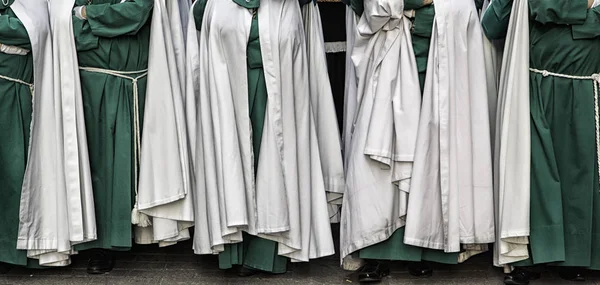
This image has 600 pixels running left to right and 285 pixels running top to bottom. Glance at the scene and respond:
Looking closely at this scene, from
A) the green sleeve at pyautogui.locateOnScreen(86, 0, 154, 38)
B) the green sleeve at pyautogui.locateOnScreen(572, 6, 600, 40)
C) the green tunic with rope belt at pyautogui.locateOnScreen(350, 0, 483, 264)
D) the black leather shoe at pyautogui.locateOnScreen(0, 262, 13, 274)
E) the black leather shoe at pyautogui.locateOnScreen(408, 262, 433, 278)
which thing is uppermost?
the green sleeve at pyautogui.locateOnScreen(86, 0, 154, 38)

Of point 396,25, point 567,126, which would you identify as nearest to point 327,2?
point 396,25

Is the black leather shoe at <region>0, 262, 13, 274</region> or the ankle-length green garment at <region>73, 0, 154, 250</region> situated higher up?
the ankle-length green garment at <region>73, 0, 154, 250</region>

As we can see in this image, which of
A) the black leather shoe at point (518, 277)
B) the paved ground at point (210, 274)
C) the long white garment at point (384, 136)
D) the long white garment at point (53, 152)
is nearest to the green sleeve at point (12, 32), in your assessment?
the long white garment at point (53, 152)

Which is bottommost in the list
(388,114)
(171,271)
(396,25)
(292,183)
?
(171,271)

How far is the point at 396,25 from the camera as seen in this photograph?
5.70m

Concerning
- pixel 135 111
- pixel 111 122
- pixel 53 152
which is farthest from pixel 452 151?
pixel 53 152

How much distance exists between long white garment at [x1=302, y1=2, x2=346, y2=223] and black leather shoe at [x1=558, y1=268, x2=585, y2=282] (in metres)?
1.37

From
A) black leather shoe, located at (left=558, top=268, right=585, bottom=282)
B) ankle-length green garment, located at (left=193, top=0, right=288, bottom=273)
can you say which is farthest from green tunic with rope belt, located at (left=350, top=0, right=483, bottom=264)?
black leather shoe, located at (left=558, top=268, right=585, bottom=282)

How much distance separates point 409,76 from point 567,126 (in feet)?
3.04

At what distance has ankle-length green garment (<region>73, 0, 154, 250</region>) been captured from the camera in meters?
5.83

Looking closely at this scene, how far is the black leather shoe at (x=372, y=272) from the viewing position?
19.1 ft

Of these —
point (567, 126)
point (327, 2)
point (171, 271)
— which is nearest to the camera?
point (567, 126)

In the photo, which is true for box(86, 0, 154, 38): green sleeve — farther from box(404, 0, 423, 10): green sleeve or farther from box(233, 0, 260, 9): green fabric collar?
box(404, 0, 423, 10): green sleeve

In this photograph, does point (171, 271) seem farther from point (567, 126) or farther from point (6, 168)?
point (567, 126)
